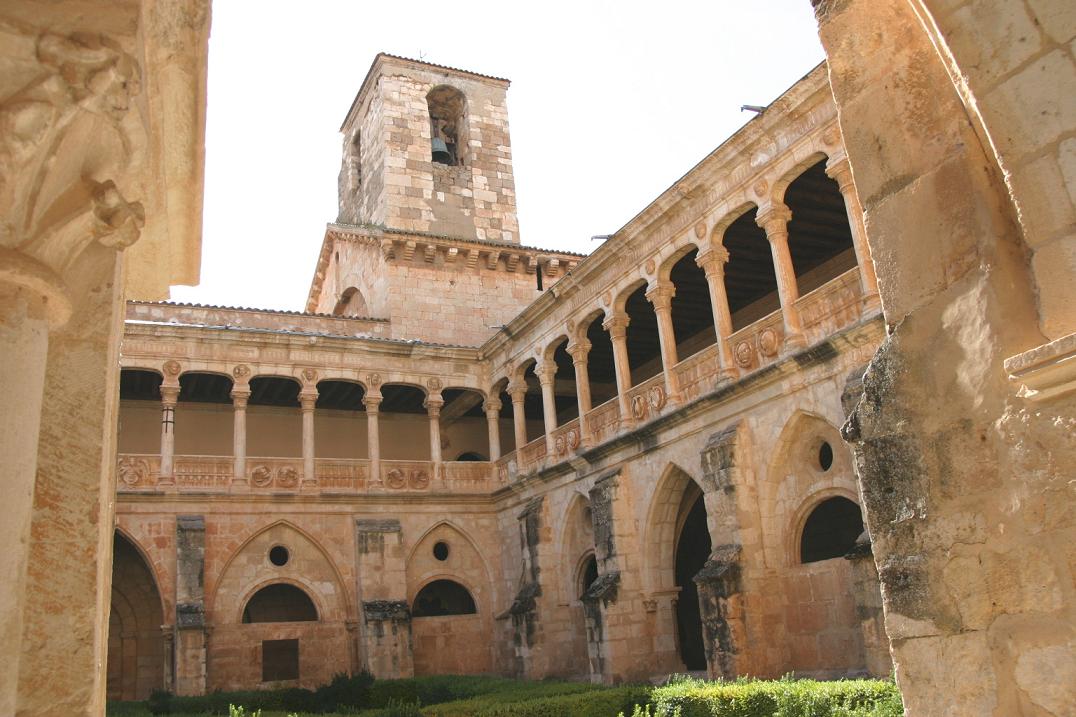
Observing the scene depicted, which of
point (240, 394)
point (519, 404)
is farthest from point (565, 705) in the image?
point (240, 394)

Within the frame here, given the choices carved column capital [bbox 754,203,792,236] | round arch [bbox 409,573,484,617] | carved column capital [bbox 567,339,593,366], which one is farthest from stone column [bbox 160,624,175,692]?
carved column capital [bbox 754,203,792,236]

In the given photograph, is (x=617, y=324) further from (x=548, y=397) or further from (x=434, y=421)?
(x=434, y=421)

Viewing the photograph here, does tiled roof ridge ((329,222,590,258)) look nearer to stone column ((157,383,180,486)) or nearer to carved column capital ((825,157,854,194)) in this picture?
stone column ((157,383,180,486))

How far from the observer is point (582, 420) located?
17922 millimetres

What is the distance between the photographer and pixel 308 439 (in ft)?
65.1

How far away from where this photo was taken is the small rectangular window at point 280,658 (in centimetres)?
1873

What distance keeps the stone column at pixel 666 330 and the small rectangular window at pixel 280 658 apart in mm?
9347

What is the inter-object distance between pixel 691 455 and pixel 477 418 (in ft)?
34.2

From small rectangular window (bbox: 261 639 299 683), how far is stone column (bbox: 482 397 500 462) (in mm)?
5777

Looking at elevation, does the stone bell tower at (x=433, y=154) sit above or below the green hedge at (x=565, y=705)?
above

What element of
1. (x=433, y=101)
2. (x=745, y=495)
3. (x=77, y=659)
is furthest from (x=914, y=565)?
(x=433, y=101)

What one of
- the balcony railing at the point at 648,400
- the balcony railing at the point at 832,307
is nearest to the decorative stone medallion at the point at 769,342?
the balcony railing at the point at 832,307

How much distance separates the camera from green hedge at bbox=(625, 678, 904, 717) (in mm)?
8148

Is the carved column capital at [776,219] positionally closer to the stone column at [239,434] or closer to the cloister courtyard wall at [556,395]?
the cloister courtyard wall at [556,395]
